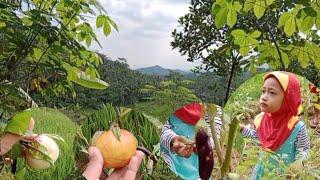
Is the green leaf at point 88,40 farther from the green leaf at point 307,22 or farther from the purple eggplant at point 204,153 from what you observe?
the purple eggplant at point 204,153

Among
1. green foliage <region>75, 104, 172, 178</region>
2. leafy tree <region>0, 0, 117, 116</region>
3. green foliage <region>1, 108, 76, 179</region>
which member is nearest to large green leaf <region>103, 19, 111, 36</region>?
leafy tree <region>0, 0, 117, 116</region>

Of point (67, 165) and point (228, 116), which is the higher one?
point (228, 116)

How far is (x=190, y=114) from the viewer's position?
80 centimetres

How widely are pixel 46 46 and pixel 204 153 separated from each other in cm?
91

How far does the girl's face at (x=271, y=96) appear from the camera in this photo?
2.62ft

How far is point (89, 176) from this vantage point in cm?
75

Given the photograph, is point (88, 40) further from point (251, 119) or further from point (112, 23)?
point (251, 119)

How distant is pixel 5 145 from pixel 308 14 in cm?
62

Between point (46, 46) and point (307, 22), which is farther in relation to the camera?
point (46, 46)

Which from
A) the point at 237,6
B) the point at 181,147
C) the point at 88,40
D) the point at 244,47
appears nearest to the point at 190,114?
the point at 181,147

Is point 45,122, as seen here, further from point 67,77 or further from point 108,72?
point 108,72

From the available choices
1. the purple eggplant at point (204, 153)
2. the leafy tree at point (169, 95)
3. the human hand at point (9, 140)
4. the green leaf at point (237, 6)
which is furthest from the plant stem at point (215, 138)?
the green leaf at point (237, 6)

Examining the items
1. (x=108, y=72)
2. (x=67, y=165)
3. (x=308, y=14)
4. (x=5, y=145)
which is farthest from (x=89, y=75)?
(x=5, y=145)

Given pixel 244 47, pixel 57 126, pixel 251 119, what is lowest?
pixel 57 126
